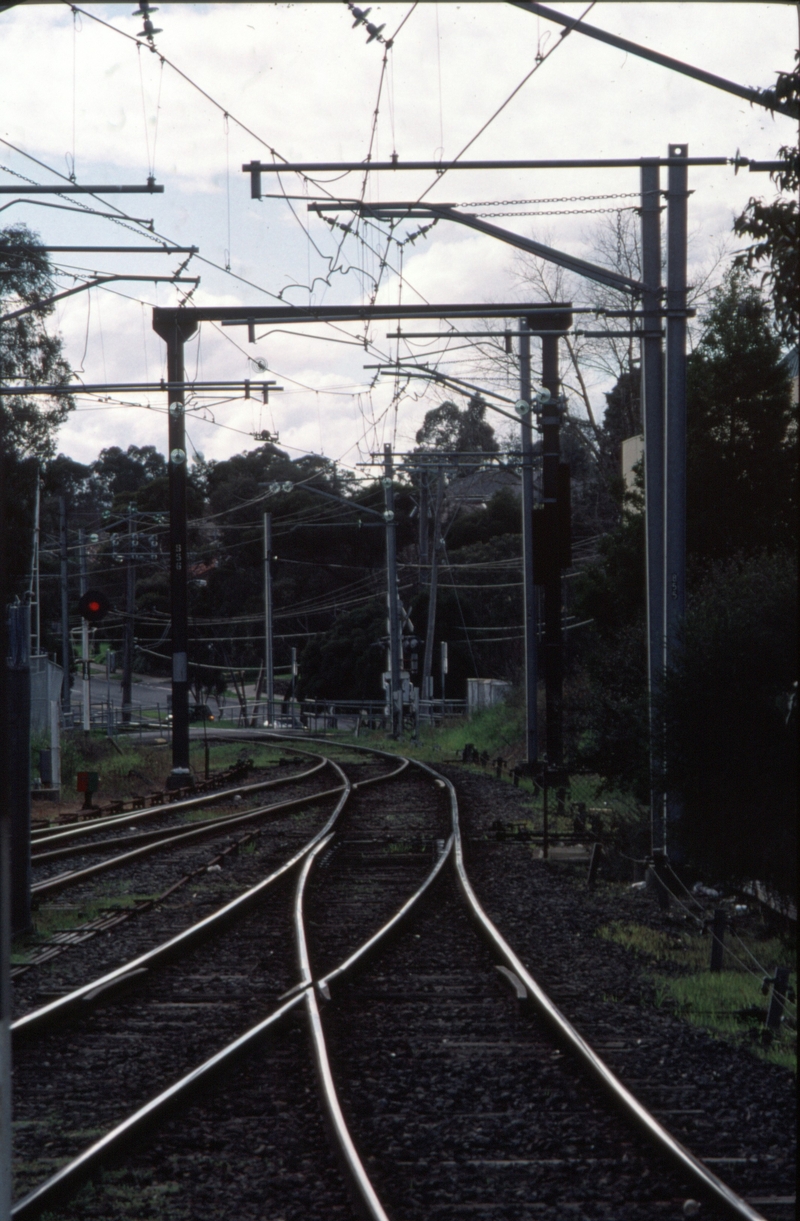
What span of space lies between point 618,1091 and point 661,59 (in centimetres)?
673

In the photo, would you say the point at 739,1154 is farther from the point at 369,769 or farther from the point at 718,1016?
the point at 369,769

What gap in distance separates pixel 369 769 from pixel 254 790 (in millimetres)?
5830

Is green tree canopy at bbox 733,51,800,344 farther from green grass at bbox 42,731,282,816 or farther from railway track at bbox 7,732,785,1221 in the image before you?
green grass at bbox 42,731,282,816

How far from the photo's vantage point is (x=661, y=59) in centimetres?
903

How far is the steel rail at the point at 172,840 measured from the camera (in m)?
13.7

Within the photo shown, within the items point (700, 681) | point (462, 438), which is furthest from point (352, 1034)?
point (462, 438)

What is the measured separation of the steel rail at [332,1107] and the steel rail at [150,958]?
3.15 feet

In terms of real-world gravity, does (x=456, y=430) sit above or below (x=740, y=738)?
above

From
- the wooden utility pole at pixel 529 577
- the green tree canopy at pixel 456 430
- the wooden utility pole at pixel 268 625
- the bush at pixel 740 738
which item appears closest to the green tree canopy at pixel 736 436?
the wooden utility pole at pixel 529 577

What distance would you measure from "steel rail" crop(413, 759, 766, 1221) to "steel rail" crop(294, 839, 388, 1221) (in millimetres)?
1291

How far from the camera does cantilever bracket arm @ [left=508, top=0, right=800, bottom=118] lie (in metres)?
8.13

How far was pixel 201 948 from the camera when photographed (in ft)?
34.3

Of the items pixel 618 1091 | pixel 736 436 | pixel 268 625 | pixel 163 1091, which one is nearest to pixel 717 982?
pixel 618 1091

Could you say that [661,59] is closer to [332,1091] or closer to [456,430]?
[332,1091]
